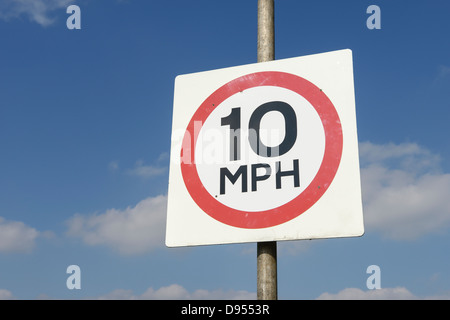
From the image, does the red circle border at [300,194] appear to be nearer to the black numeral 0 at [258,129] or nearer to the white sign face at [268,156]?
the white sign face at [268,156]

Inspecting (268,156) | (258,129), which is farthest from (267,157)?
(258,129)

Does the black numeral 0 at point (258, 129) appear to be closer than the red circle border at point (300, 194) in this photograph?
No

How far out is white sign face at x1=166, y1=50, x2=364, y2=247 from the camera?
8.55 ft

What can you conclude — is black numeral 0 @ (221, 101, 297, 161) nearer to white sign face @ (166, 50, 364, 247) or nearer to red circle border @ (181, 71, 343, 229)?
white sign face @ (166, 50, 364, 247)

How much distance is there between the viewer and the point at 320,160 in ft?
8.77

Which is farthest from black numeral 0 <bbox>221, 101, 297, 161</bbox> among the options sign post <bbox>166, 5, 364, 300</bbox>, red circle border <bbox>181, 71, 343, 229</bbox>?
red circle border <bbox>181, 71, 343, 229</bbox>

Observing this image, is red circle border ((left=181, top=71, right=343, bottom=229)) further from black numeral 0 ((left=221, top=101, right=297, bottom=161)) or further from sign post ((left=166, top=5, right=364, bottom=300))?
black numeral 0 ((left=221, top=101, right=297, bottom=161))

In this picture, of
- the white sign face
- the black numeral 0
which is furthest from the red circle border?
the black numeral 0

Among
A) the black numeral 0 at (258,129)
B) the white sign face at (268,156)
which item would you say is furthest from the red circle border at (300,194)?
the black numeral 0 at (258,129)

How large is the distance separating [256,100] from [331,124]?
0.48 metres

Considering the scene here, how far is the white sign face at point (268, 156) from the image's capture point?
261 centimetres

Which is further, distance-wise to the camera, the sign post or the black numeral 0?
the black numeral 0
